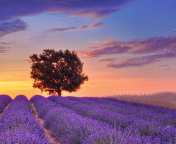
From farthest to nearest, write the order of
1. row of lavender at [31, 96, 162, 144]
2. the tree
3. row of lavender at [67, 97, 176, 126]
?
the tree → row of lavender at [67, 97, 176, 126] → row of lavender at [31, 96, 162, 144]

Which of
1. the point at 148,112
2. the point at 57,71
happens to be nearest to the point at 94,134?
the point at 148,112

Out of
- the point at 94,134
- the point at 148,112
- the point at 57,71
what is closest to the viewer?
the point at 94,134

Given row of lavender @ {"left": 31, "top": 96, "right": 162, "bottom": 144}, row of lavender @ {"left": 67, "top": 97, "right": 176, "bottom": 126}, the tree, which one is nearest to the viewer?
row of lavender @ {"left": 31, "top": 96, "right": 162, "bottom": 144}

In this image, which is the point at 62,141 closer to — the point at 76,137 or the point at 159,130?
the point at 76,137

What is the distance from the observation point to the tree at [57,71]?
19156mm

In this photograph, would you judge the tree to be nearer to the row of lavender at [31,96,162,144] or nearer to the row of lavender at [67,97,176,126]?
the row of lavender at [67,97,176,126]

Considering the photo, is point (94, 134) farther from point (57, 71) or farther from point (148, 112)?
point (57, 71)

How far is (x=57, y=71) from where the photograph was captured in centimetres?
1881

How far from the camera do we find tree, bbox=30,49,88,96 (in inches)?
754

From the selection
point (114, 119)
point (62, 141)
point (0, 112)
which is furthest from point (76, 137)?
point (0, 112)

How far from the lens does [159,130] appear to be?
4.23m

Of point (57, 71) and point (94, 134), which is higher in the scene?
point (57, 71)

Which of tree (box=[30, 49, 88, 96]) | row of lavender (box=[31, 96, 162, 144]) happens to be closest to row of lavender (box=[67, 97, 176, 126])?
row of lavender (box=[31, 96, 162, 144])

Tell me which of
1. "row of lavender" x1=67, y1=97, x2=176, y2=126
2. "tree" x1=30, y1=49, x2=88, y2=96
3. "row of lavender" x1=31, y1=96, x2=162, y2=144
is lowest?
"row of lavender" x1=67, y1=97, x2=176, y2=126
